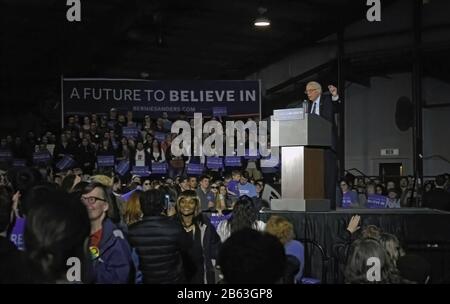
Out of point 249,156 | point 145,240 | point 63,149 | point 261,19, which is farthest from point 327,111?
point 261,19

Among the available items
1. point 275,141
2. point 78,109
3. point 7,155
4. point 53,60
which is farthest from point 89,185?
point 53,60

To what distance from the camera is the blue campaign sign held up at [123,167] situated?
12.3 m

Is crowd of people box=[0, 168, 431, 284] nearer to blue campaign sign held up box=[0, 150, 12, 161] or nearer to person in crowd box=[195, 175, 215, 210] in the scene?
person in crowd box=[195, 175, 215, 210]

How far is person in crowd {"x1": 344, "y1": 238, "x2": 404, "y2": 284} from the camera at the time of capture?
304cm

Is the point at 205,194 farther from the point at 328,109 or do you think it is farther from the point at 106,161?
the point at 328,109

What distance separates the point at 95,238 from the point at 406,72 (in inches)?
565

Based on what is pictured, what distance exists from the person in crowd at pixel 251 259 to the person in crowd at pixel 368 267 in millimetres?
870

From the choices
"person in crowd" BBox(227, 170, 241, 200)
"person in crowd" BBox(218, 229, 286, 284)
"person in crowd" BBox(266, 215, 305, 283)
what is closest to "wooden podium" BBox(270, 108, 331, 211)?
"person in crowd" BBox(266, 215, 305, 283)

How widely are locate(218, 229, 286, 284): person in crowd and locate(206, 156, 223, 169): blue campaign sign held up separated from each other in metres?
10.9

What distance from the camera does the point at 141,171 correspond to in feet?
40.7

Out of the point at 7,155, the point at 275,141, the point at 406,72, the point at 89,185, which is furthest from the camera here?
the point at 406,72

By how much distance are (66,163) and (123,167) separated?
41.6 inches
